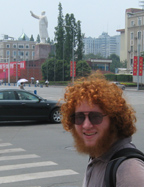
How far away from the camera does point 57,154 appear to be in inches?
316

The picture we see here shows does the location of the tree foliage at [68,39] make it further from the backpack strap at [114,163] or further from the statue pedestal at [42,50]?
the backpack strap at [114,163]

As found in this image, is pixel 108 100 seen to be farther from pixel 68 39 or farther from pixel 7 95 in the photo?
pixel 68 39

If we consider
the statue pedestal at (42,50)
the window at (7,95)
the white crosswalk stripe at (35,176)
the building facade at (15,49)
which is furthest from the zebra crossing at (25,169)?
the building facade at (15,49)

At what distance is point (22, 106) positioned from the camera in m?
13.4

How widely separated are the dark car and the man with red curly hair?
37.2ft

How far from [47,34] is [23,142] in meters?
78.9

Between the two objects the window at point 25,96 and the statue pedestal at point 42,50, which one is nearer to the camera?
the window at point 25,96

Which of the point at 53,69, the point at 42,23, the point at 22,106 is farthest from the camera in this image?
the point at 42,23

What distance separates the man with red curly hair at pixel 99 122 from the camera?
1939 mm

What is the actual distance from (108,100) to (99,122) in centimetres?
→ 15

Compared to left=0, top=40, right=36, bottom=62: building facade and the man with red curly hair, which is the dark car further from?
left=0, top=40, right=36, bottom=62: building facade

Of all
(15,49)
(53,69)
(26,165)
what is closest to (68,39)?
(53,69)

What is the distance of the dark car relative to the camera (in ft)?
43.5

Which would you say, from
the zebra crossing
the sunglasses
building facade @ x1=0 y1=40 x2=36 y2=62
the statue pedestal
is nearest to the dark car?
the zebra crossing
